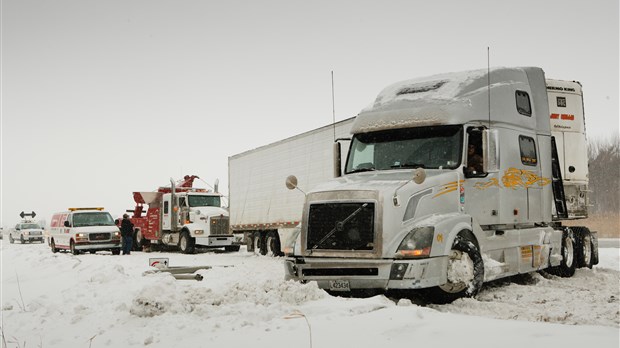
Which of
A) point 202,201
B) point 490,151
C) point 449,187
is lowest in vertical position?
point 449,187

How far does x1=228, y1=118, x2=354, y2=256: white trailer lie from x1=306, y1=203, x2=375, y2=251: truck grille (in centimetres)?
678

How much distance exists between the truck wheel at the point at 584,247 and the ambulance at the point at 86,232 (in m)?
20.1

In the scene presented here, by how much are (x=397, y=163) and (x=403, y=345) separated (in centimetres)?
493

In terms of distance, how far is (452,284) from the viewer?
372 inches

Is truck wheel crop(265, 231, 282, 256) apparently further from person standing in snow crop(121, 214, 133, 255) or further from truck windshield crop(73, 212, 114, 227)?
truck windshield crop(73, 212, 114, 227)

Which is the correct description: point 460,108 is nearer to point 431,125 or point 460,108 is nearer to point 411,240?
point 431,125

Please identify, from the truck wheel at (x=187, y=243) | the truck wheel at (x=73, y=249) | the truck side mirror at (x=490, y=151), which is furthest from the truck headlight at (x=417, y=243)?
the truck wheel at (x=73, y=249)

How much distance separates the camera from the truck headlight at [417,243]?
9031mm

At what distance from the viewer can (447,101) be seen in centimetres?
1064

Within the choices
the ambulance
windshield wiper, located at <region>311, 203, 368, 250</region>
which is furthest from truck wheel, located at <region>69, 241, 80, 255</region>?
windshield wiper, located at <region>311, 203, 368, 250</region>

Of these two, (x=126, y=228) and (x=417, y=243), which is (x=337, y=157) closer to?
(x=417, y=243)

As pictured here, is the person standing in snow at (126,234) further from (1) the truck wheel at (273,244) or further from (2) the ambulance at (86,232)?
(1) the truck wheel at (273,244)

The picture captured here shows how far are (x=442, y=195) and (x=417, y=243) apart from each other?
1181 millimetres

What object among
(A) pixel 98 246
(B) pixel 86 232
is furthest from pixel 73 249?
(A) pixel 98 246
